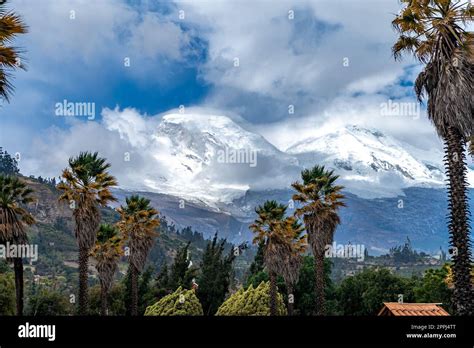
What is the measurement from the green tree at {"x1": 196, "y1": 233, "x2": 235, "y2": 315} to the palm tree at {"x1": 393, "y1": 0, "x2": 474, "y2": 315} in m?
48.4

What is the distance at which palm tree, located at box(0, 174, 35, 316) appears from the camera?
32.7m

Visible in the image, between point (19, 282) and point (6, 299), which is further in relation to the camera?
point (6, 299)

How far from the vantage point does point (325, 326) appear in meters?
10.4

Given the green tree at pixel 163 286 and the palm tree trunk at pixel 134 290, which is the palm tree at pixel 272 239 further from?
the green tree at pixel 163 286

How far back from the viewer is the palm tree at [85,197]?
112ft

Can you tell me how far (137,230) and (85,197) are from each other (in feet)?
23.8

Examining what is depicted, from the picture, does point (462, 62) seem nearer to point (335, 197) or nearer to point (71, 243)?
point (335, 197)

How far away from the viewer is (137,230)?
41.2 meters

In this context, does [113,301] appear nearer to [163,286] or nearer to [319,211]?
[163,286]

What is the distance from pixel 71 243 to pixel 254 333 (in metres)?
177

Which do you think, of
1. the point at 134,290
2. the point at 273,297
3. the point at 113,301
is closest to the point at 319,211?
the point at 273,297

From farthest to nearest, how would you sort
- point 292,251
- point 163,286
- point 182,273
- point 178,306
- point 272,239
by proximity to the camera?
1. point 182,273
2. point 163,286
3. point 178,306
4. point 292,251
5. point 272,239

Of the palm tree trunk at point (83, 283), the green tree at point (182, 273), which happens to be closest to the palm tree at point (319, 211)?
the palm tree trunk at point (83, 283)

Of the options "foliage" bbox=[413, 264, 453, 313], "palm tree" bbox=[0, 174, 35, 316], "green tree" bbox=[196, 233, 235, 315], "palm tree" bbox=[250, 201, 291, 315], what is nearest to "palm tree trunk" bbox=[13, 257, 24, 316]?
"palm tree" bbox=[0, 174, 35, 316]
